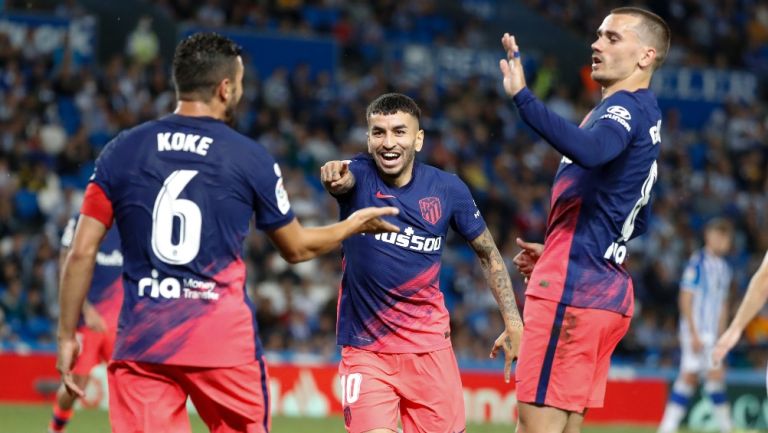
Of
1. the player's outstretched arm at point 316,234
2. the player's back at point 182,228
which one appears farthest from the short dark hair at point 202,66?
the player's outstretched arm at point 316,234

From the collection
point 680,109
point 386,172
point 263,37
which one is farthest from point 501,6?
point 386,172

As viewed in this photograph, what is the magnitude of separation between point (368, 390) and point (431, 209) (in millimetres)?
1040

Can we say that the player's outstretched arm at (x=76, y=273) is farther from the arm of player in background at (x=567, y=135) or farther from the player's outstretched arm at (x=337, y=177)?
the arm of player in background at (x=567, y=135)

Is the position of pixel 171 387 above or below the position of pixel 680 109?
below

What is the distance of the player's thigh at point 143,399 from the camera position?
509 cm

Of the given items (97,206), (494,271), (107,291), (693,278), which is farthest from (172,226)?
(693,278)

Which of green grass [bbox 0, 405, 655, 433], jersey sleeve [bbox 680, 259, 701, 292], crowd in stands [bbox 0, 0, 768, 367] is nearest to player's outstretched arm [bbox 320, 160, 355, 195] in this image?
green grass [bbox 0, 405, 655, 433]

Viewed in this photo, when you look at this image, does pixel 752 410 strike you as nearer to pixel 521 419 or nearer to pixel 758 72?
pixel 521 419

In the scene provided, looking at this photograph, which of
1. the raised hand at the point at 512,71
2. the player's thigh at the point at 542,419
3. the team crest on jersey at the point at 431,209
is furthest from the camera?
the team crest on jersey at the point at 431,209

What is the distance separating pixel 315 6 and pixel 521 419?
17.4 metres

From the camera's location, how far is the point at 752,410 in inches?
609

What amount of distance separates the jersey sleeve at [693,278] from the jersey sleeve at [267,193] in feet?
30.5

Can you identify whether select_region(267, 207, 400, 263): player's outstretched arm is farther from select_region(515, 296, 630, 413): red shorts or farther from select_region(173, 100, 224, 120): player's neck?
select_region(515, 296, 630, 413): red shorts

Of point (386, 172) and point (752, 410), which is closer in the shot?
point (386, 172)
